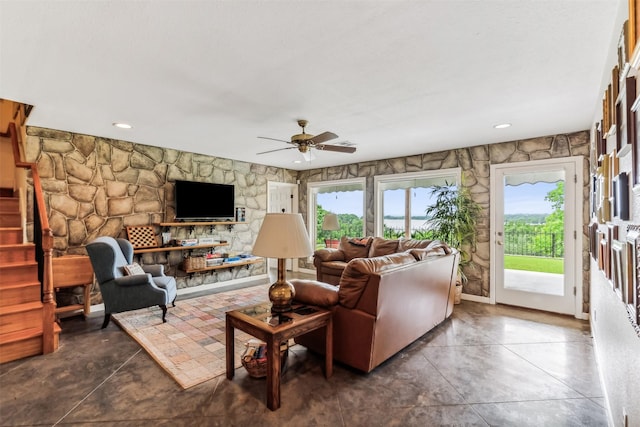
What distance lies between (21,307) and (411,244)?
4.78 metres

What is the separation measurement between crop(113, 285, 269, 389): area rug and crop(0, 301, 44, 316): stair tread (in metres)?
0.83

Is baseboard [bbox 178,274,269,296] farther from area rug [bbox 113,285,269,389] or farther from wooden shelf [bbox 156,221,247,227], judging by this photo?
wooden shelf [bbox 156,221,247,227]

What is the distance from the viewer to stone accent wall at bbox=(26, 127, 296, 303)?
3889mm

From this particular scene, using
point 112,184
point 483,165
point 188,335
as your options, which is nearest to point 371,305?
point 188,335

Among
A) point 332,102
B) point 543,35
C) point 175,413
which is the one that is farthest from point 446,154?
point 175,413

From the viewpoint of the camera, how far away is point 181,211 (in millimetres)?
4914

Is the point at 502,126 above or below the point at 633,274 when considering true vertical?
above

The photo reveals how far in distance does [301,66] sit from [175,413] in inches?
102

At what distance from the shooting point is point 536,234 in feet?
13.9

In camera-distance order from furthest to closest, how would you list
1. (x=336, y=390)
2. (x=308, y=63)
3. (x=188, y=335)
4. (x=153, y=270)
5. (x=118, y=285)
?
(x=153, y=270), (x=118, y=285), (x=188, y=335), (x=336, y=390), (x=308, y=63)

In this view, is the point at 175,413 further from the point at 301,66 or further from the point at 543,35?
the point at 543,35

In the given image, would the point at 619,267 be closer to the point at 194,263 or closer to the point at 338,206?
the point at 194,263

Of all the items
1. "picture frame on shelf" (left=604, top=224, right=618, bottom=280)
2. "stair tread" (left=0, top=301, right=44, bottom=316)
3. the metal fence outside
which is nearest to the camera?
"picture frame on shelf" (left=604, top=224, right=618, bottom=280)

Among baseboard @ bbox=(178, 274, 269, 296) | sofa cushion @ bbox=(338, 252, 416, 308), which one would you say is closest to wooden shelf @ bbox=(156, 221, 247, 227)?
baseboard @ bbox=(178, 274, 269, 296)
